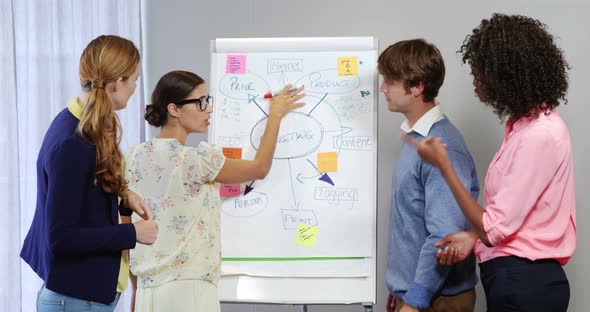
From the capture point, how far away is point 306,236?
2799 millimetres

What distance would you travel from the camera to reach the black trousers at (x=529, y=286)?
2.09 m

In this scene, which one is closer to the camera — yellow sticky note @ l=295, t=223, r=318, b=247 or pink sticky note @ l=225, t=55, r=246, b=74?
yellow sticky note @ l=295, t=223, r=318, b=247

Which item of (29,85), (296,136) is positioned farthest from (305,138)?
(29,85)

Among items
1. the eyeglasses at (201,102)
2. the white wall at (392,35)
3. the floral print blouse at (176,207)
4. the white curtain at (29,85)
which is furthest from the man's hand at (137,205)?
the white wall at (392,35)

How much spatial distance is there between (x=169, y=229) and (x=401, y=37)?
4.89 ft

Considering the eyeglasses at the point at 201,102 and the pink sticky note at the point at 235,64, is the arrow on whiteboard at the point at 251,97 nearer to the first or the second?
the pink sticky note at the point at 235,64

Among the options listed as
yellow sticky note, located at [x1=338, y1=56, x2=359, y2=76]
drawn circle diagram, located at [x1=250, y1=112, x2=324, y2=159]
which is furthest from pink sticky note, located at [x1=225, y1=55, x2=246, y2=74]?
yellow sticky note, located at [x1=338, y1=56, x2=359, y2=76]

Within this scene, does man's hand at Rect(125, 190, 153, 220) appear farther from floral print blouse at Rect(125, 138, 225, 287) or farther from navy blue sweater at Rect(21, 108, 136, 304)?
floral print blouse at Rect(125, 138, 225, 287)

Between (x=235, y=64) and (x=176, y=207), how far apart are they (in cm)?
69

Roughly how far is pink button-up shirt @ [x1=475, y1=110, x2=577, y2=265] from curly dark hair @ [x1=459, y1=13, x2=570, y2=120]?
5 cm

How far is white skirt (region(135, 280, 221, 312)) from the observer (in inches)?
96.7

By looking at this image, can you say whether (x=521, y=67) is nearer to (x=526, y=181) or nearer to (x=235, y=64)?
(x=526, y=181)

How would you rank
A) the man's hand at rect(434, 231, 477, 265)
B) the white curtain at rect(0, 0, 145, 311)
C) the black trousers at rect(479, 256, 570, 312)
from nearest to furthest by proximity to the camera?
the black trousers at rect(479, 256, 570, 312), the man's hand at rect(434, 231, 477, 265), the white curtain at rect(0, 0, 145, 311)

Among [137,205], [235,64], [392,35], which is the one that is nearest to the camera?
[137,205]
